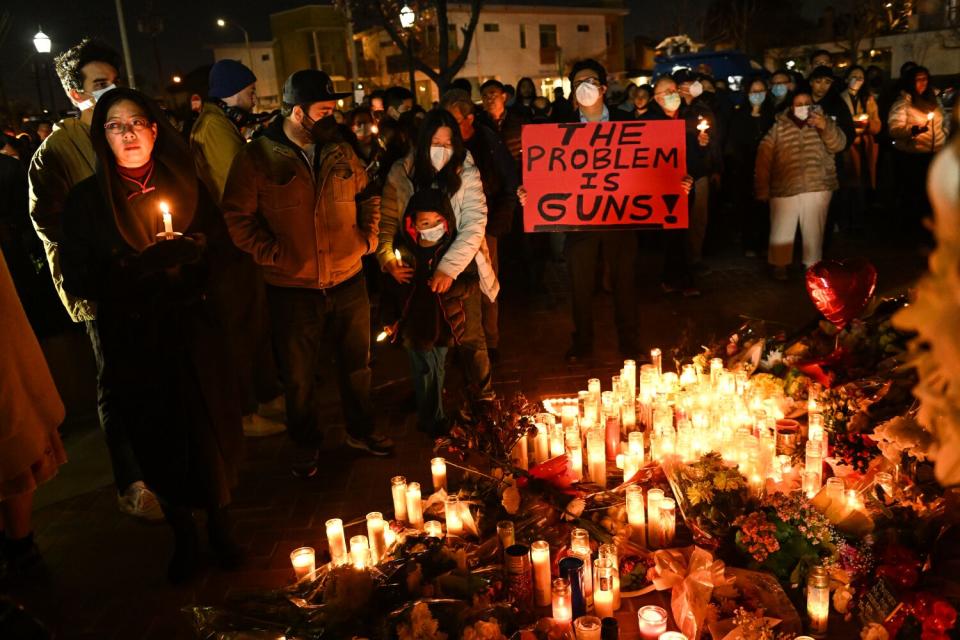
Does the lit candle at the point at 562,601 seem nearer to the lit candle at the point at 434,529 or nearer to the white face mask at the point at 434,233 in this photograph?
the lit candle at the point at 434,529

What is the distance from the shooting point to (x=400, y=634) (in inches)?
114

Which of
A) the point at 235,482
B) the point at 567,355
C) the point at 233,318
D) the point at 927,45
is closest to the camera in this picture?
the point at 235,482

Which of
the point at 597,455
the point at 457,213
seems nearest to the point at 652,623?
the point at 597,455

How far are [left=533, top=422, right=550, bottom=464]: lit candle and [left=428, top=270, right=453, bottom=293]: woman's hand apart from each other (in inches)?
42.7

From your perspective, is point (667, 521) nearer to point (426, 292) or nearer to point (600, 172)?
point (426, 292)

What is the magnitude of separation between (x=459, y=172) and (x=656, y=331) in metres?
3.14

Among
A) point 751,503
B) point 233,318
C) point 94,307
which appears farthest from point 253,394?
point 751,503

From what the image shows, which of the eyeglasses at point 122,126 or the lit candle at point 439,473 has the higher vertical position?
the eyeglasses at point 122,126

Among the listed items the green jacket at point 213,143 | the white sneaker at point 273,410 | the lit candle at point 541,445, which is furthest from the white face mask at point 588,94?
the white sneaker at point 273,410

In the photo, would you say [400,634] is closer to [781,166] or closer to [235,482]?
[235,482]

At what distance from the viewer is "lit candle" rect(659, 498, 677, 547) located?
3811 millimetres

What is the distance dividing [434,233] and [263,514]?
2.07 metres

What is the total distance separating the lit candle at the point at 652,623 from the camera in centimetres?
312

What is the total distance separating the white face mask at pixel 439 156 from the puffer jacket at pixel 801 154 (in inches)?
183
